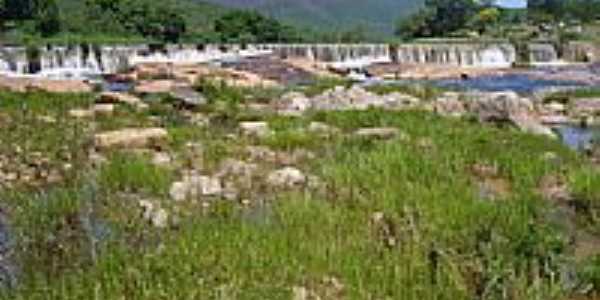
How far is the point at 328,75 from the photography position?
172 feet

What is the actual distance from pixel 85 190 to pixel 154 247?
12.2 feet

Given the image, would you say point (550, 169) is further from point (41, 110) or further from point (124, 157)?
point (41, 110)

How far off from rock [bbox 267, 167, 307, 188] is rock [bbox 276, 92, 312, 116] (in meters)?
11.7

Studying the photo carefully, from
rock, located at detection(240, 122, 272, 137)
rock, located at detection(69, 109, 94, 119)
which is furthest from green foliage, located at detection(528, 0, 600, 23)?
rock, located at detection(240, 122, 272, 137)

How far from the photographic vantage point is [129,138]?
1964 centimetres

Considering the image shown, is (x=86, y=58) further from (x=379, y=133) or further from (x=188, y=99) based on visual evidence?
(x=379, y=133)

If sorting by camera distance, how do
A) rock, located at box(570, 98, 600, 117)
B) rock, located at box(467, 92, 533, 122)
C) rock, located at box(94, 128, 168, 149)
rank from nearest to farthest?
1. rock, located at box(94, 128, 168, 149)
2. rock, located at box(467, 92, 533, 122)
3. rock, located at box(570, 98, 600, 117)

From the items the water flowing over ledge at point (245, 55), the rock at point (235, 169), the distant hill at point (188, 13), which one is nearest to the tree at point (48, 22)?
the distant hill at point (188, 13)

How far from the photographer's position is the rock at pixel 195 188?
13.9m

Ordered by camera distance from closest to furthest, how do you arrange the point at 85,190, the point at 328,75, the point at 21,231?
1. the point at 21,231
2. the point at 85,190
3. the point at 328,75

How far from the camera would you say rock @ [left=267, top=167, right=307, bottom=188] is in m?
15.3

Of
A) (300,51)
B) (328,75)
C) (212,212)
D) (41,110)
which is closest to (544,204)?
(212,212)

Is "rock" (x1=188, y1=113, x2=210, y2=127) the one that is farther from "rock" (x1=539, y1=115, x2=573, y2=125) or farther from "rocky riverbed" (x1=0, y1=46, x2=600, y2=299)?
"rock" (x1=539, y1=115, x2=573, y2=125)

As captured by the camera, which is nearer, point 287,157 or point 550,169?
point 550,169
